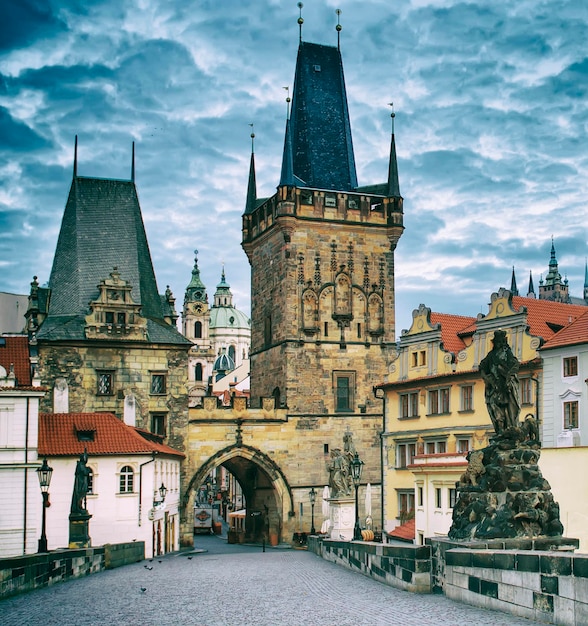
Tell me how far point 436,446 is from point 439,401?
72.5 inches

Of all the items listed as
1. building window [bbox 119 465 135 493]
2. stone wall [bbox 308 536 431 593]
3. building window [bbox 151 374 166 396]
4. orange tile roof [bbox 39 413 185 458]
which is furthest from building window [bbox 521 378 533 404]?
building window [bbox 151 374 166 396]

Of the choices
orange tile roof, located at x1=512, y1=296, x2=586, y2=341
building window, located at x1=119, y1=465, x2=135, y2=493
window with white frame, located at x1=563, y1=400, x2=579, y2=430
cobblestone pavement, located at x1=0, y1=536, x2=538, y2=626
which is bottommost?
cobblestone pavement, located at x1=0, y1=536, x2=538, y2=626

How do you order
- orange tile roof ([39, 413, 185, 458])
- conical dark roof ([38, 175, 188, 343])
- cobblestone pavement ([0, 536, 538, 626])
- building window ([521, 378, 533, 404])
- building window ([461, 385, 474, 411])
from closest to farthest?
cobblestone pavement ([0, 536, 538, 626]), building window ([521, 378, 533, 404]), orange tile roof ([39, 413, 185, 458]), building window ([461, 385, 474, 411]), conical dark roof ([38, 175, 188, 343])

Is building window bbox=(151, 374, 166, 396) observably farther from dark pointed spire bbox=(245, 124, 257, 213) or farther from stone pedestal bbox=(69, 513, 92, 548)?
stone pedestal bbox=(69, 513, 92, 548)

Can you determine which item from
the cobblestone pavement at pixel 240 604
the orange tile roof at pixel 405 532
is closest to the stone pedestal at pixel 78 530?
the cobblestone pavement at pixel 240 604

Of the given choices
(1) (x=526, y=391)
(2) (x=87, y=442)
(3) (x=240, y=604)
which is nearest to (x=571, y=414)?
(1) (x=526, y=391)

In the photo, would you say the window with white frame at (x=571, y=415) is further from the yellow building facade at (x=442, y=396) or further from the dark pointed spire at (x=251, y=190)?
the dark pointed spire at (x=251, y=190)

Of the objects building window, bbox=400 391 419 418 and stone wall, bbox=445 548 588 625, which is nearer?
stone wall, bbox=445 548 588 625

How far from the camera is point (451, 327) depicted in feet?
147

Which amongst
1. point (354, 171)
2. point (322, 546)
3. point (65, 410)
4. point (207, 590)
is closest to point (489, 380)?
point (207, 590)

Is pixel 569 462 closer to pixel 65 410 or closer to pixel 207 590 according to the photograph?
pixel 207 590

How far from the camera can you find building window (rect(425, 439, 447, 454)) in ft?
140

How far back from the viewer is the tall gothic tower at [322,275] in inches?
2170

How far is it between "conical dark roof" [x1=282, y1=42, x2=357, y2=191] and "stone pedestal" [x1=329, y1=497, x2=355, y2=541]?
27.1 meters
